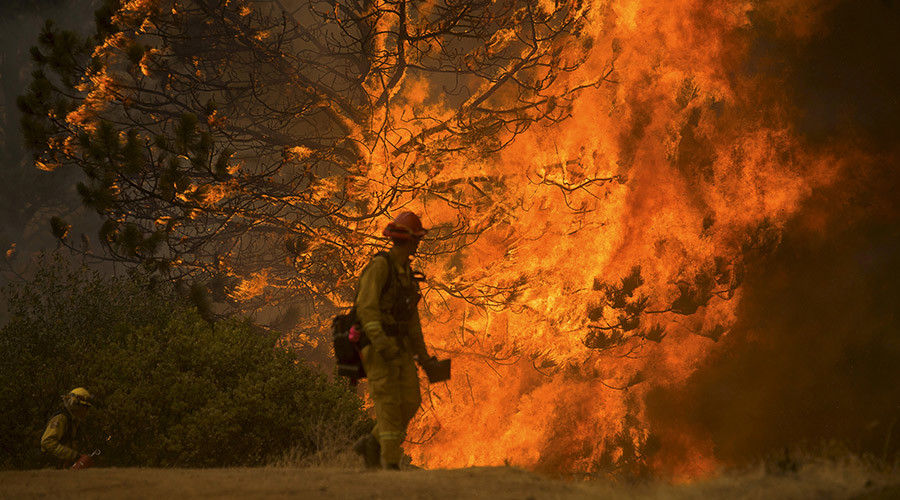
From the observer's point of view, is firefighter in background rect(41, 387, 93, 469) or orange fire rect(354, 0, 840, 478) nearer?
firefighter in background rect(41, 387, 93, 469)

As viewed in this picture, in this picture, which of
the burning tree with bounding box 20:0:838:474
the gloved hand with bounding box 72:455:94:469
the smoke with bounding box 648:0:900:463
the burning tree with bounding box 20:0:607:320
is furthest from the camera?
the smoke with bounding box 648:0:900:463

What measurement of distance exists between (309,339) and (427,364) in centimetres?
1517

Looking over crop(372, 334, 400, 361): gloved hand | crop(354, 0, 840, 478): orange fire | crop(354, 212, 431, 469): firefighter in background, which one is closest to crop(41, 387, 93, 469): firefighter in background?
crop(354, 212, 431, 469): firefighter in background

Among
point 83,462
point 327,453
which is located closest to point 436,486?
point 327,453

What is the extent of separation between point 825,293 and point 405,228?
671 inches

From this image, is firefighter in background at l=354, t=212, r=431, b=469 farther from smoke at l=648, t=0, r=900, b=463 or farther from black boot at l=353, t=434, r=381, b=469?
smoke at l=648, t=0, r=900, b=463

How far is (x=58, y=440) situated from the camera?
7.72 metres

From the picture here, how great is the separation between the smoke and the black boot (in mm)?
13853

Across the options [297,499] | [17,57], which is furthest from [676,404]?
[17,57]

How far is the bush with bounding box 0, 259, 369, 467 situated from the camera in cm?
827

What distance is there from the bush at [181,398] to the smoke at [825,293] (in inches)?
478

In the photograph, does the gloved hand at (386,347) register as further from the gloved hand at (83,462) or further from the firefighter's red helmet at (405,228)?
the gloved hand at (83,462)

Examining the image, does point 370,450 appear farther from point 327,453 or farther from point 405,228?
point 327,453

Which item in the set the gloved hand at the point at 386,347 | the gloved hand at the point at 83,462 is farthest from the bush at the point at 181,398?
the gloved hand at the point at 386,347
